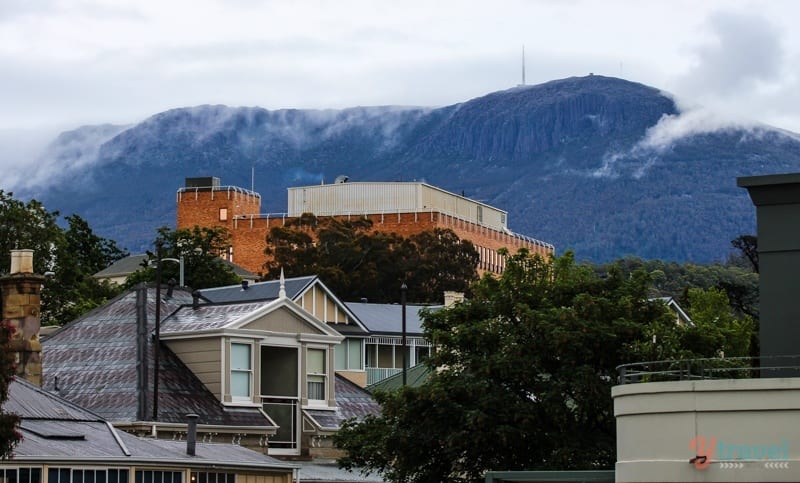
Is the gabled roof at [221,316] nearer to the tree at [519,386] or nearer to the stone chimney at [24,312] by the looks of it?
the stone chimney at [24,312]

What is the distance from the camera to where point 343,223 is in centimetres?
16350

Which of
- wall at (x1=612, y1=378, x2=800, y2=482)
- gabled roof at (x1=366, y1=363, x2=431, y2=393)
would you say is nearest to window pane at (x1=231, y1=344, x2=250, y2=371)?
gabled roof at (x1=366, y1=363, x2=431, y2=393)

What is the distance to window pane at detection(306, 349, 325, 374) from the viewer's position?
65.0m

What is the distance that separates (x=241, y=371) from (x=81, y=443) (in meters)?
15.4

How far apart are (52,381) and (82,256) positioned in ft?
375

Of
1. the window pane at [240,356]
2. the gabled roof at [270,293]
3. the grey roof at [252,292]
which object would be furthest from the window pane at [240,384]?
the grey roof at [252,292]

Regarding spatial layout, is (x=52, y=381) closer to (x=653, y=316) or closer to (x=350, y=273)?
(x=653, y=316)

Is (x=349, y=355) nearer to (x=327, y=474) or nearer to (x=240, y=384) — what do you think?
(x=240, y=384)

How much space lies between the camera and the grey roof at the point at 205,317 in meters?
61.7

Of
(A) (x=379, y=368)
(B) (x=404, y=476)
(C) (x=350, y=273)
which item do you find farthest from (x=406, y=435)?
(C) (x=350, y=273)

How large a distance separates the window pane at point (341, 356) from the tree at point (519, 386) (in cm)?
2550

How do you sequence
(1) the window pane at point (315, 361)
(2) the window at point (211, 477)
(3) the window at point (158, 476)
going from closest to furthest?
(3) the window at point (158, 476) → (2) the window at point (211, 477) → (1) the window pane at point (315, 361)

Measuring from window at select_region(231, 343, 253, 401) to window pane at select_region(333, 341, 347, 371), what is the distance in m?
18.4

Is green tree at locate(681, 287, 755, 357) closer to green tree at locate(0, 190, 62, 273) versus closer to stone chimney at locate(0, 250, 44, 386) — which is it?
stone chimney at locate(0, 250, 44, 386)
